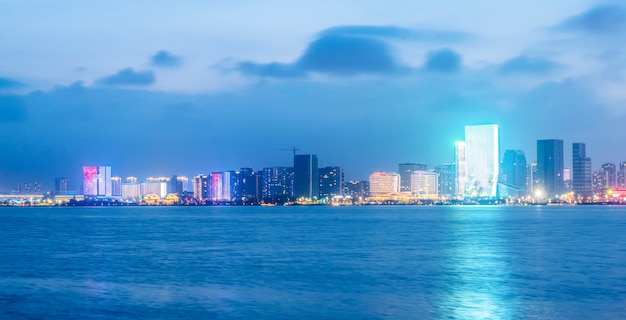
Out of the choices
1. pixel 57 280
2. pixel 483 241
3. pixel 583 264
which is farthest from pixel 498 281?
pixel 483 241

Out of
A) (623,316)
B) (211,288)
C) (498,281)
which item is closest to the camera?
(623,316)

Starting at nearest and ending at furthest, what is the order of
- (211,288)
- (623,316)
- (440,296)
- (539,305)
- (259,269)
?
(623,316), (539,305), (440,296), (211,288), (259,269)

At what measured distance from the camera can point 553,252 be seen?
2197 inches

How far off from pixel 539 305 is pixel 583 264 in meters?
17.4

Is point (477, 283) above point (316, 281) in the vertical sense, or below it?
below

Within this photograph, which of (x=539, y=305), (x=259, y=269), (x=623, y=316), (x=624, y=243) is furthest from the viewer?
(x=624, y=243)

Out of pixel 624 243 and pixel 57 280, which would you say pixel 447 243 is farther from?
pixel 57 280

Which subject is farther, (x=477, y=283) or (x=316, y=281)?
(x=316, y=281)

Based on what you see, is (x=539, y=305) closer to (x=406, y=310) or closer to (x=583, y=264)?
(x=406, y=310)

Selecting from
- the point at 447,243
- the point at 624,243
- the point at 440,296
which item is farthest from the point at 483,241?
the point at 440,296

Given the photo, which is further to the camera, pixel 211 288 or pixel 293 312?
pixel 211 288

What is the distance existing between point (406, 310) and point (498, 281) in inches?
433

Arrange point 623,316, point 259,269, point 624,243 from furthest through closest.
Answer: point 624,243, point 259,269, point 623,316

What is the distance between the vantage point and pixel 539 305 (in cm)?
3158
